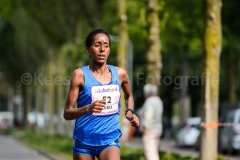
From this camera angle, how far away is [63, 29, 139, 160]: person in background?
737 cm

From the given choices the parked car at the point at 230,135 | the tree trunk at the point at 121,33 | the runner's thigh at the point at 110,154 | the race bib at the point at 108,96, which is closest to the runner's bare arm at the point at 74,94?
the race bib at the point at 108,96

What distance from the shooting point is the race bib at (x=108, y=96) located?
737 centimetres

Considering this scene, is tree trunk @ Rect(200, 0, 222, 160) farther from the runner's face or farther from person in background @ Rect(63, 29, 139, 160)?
the runner's face

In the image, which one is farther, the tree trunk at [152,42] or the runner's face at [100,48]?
the tree trunk at [152,42]

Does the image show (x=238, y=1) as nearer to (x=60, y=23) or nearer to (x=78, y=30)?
(x=78, y=30)

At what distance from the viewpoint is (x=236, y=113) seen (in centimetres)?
2767

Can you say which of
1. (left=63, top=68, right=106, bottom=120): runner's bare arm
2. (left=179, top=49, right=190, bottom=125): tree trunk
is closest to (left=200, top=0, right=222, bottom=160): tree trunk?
(left=63, top=68, right=106, bottom=120): runner's bare arm

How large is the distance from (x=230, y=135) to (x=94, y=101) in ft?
67.8

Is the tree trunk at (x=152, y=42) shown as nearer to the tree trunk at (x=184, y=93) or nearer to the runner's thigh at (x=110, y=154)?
the runner's thigh at (x=110, y=154)

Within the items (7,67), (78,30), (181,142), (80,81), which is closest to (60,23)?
(78,30)

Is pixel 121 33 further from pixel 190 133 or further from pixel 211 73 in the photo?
pixel 190 133

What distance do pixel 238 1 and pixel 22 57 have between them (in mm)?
27669

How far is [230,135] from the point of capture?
90.4 ft

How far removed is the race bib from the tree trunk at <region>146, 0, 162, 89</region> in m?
12.6
